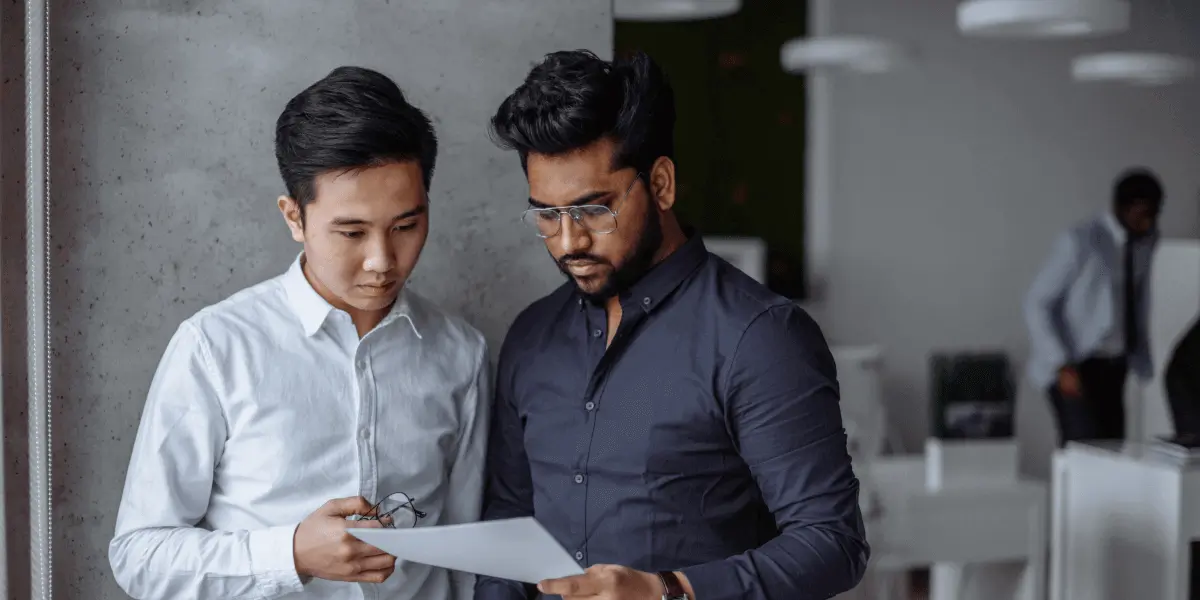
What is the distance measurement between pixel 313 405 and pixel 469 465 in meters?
0.26

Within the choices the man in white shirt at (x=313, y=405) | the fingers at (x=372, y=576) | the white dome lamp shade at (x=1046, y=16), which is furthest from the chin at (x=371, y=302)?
the white dome lamp shade at (x=1046, y=16)

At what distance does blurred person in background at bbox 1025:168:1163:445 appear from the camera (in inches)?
178

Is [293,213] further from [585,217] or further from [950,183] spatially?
[950,183]

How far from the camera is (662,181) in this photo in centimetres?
150

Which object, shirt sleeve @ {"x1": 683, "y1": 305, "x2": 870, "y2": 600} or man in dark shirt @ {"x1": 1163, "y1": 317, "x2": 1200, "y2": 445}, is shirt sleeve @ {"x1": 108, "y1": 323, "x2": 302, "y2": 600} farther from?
man in dark shirt @ {"x1": 1163, "y1": 317, "x2": 1200, "y2": 445}

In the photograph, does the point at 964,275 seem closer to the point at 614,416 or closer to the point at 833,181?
the point at 833,181

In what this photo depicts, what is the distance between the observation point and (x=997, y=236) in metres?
5.62

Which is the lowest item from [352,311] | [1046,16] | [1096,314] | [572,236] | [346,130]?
[1096,314]

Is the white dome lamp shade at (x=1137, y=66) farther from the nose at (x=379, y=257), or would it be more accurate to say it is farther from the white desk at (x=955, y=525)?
the nose at (x=379, y=257)

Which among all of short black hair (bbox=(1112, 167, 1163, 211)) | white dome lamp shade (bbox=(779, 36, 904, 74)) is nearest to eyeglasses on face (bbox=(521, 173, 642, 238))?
white dome lamp shade (bbox=(779, 36, 904, 74))

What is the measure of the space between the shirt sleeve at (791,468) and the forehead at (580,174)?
0.26 m

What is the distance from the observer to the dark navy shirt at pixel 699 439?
137 cm

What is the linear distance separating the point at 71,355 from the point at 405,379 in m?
0.48

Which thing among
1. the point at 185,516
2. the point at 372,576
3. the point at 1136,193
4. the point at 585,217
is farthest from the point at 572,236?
the point at 1136,193
